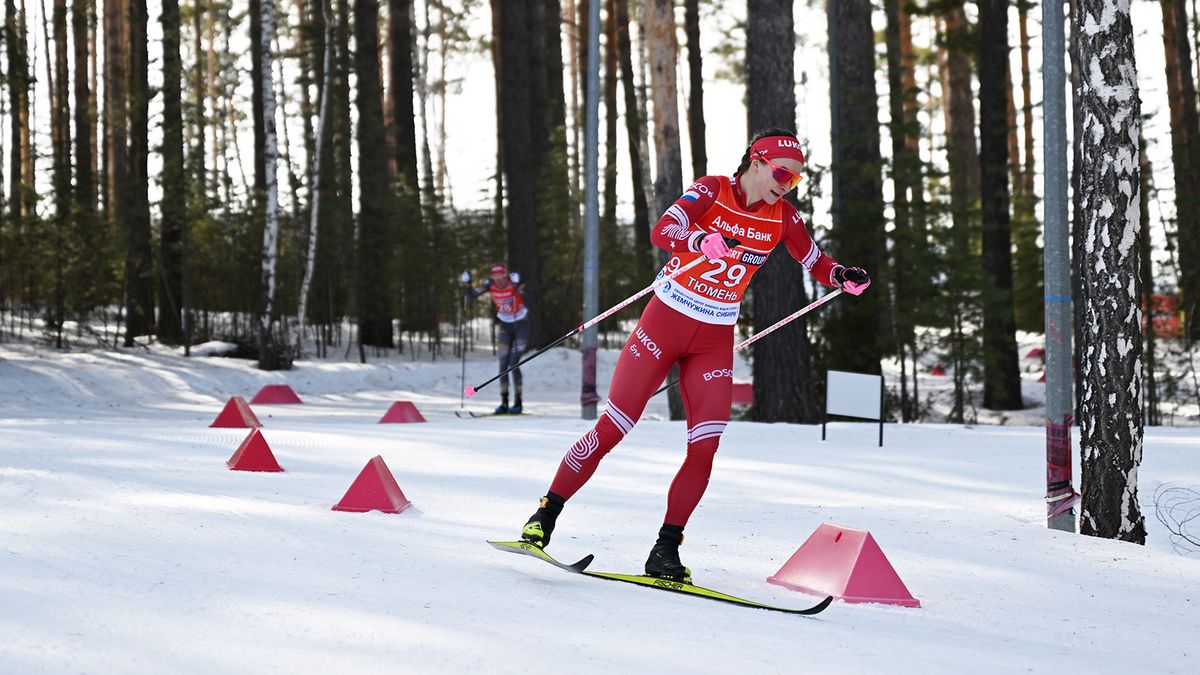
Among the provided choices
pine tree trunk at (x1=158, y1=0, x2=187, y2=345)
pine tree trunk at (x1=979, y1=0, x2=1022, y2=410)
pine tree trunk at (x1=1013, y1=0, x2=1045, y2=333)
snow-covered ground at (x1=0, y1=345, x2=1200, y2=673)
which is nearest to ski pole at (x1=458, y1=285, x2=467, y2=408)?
pine tree trunk at (x1=158, y1=0, x2=187, y2=345)

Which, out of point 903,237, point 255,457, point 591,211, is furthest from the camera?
point 903,237

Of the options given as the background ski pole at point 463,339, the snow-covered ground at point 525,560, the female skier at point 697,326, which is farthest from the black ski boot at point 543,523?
the background ski pole at point 463,339

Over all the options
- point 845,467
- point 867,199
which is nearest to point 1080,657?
point 845,467

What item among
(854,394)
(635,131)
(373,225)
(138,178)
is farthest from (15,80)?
(854,394)

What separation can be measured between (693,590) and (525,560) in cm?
85

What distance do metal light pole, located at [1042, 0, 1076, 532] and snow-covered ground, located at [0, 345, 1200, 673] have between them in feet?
0.95

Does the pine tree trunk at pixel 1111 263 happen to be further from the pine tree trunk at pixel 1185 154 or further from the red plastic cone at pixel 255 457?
the pine tree trunk at pixel 1185 154

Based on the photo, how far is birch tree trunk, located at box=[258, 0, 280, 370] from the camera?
19.6 metres

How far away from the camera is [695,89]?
95.7 feet

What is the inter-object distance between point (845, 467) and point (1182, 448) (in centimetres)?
259

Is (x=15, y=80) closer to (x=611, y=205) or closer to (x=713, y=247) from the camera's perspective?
(x=611, y=205)

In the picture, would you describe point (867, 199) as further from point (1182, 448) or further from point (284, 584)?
point (284, 584)

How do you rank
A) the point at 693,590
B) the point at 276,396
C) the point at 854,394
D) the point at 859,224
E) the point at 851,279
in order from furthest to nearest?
the point at 276,396, the point at 859,224, the point at 854,394, the point at 851,279, the point at 693,590

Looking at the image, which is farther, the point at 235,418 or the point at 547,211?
the point at 547,211
